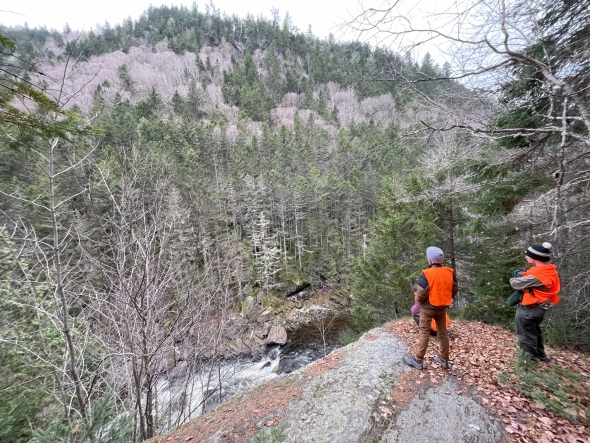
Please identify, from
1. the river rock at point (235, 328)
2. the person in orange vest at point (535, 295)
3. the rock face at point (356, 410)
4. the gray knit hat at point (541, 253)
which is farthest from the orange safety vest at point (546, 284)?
the river rock at point (235, 328)

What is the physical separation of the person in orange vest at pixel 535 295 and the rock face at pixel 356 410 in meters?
1.27

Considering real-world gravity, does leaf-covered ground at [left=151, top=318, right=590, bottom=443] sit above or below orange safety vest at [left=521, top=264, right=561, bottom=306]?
below

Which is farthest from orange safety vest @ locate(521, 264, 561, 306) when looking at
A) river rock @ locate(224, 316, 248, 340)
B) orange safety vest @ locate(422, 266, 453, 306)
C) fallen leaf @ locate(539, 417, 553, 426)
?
river rock @ locate(224, 316, 248, 340)

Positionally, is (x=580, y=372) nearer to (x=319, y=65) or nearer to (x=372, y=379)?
(x=372, y=379)

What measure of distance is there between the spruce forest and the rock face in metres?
1.47

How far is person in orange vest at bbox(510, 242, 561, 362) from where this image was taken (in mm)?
3438

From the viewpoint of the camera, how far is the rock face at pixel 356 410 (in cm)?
297

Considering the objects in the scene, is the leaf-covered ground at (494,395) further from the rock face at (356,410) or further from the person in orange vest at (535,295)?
the person in orange vest at (535,295)

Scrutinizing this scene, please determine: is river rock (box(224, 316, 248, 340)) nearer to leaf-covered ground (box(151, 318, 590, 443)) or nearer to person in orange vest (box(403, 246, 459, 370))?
leaf-covered ground (box(151, 318, 590, 443))

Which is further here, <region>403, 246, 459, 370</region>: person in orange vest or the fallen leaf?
<region>403, 246, 459, 370</region>: person in orange vest

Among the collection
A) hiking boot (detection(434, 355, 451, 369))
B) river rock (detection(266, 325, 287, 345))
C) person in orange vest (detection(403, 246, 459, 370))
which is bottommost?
river rock (detection(266, 325, 287, 345))

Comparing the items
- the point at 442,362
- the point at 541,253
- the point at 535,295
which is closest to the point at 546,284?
the point at 535,295

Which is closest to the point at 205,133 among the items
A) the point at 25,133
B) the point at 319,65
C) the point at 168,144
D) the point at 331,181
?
the point at 168,144

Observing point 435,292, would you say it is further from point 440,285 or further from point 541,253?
point 541,253
